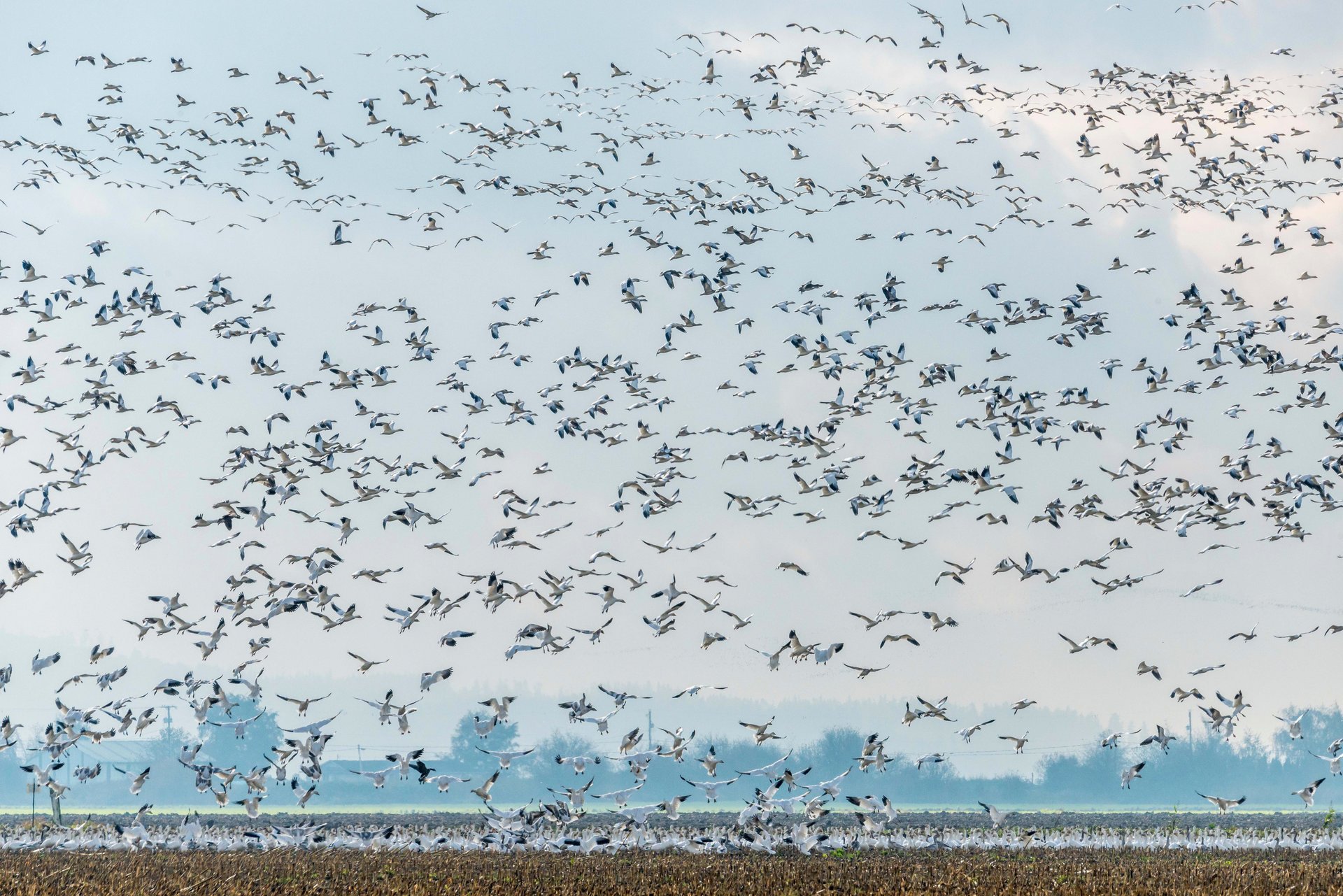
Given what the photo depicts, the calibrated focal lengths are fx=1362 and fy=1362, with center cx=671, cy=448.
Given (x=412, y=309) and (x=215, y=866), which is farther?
(x=412, y=309)

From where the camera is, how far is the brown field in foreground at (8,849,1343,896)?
88.2 feet

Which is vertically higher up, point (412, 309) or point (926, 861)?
point (412, 309)

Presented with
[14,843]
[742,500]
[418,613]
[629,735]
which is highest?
[742,500]

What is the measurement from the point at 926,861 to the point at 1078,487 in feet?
42.2

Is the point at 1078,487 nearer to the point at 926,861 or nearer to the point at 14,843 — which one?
the point at 926,861

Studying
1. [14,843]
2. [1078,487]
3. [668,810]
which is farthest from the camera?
[14,843]

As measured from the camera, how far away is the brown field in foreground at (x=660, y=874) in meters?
26.9

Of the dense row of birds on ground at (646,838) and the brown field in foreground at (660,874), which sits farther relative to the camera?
the dense row of birds on ground at (646,838)

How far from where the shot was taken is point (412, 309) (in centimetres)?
4481

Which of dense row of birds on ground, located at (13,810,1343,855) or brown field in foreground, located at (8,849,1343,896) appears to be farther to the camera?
dense row of birds on ground, located at (13,810,1343,855)

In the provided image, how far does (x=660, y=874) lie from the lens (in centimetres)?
3059

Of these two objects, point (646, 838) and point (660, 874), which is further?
point (646, 838)

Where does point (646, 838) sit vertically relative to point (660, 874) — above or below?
below

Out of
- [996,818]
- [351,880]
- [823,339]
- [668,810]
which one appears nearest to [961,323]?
[823,339]
